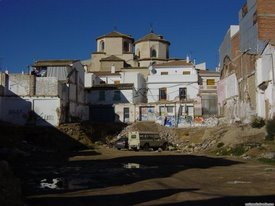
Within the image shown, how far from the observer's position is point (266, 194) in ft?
48.7

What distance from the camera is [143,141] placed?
1898 inches

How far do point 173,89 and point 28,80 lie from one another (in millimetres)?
24270

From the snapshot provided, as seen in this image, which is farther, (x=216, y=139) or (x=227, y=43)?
(x=227, y=43)

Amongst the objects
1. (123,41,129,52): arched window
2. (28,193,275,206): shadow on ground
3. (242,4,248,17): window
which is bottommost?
(28,193,275,206): shadow on ground

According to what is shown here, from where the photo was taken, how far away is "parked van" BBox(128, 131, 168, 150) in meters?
47.9

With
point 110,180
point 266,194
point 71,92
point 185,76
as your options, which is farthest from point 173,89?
point 266,194

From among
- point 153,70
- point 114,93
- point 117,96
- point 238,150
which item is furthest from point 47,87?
point 238,150

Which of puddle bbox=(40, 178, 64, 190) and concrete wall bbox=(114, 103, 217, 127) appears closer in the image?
puddle bbox=(40, 178, 64, 190)

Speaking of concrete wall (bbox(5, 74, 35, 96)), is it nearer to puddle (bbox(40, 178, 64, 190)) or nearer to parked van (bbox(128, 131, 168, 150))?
parked van (bbox(128, 131, 168, 150))

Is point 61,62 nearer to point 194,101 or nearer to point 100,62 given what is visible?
point 194,101

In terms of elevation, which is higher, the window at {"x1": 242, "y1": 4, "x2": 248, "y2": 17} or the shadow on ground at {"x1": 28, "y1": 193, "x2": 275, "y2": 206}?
the window at {"x1": 242, "y1": 4, "x2": 248, "y2": 17}

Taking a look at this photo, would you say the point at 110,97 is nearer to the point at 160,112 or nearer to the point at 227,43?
the point at 160,112

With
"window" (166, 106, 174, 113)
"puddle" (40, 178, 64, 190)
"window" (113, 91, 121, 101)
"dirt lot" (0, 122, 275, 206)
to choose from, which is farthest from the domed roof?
"puddle" (40, 178, 64, 190)

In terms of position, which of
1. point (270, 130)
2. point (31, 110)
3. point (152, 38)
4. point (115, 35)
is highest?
point (115, 35)
